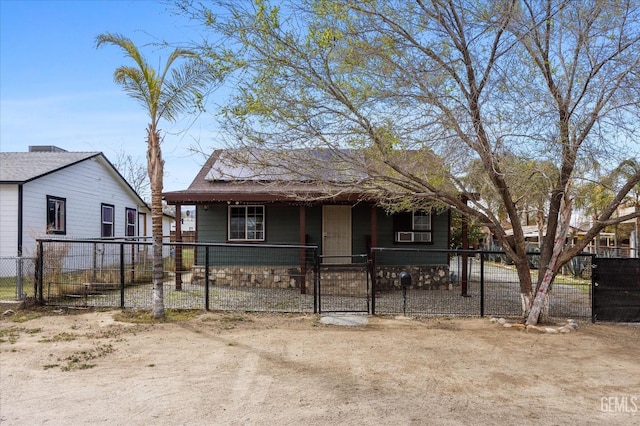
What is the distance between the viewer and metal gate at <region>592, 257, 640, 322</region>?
7828mm

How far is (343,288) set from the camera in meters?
10.8

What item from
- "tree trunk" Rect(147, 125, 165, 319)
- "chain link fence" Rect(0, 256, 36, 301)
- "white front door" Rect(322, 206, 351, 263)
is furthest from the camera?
"white front door" Rect(322, 206, 351, 263)

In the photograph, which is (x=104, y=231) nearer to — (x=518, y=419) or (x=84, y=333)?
(x=84, y=333)

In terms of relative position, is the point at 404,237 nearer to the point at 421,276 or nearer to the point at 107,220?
the point at 421,276

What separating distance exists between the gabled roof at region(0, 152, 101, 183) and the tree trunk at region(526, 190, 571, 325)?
45.4 feet

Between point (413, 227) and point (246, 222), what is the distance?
192 inches

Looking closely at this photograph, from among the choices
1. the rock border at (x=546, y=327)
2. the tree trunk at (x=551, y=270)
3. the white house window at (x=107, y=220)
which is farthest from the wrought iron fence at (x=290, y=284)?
the white house window at (x=107, y=220)

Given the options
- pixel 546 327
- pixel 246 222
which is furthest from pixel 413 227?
pixel 546 327

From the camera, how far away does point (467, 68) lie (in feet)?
22.8

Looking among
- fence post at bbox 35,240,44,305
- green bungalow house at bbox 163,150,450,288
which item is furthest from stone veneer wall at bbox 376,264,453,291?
fence post at bbox 35,240,44,305

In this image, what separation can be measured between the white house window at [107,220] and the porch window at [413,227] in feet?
39.8

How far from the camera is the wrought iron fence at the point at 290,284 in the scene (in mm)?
8547

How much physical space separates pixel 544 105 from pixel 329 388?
532 cm

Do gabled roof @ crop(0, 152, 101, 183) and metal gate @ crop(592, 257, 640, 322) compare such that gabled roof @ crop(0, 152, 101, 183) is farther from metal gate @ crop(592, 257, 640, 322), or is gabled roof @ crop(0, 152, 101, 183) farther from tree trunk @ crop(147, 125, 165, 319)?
metal gate @ crop(592, 257, 640, 322)
